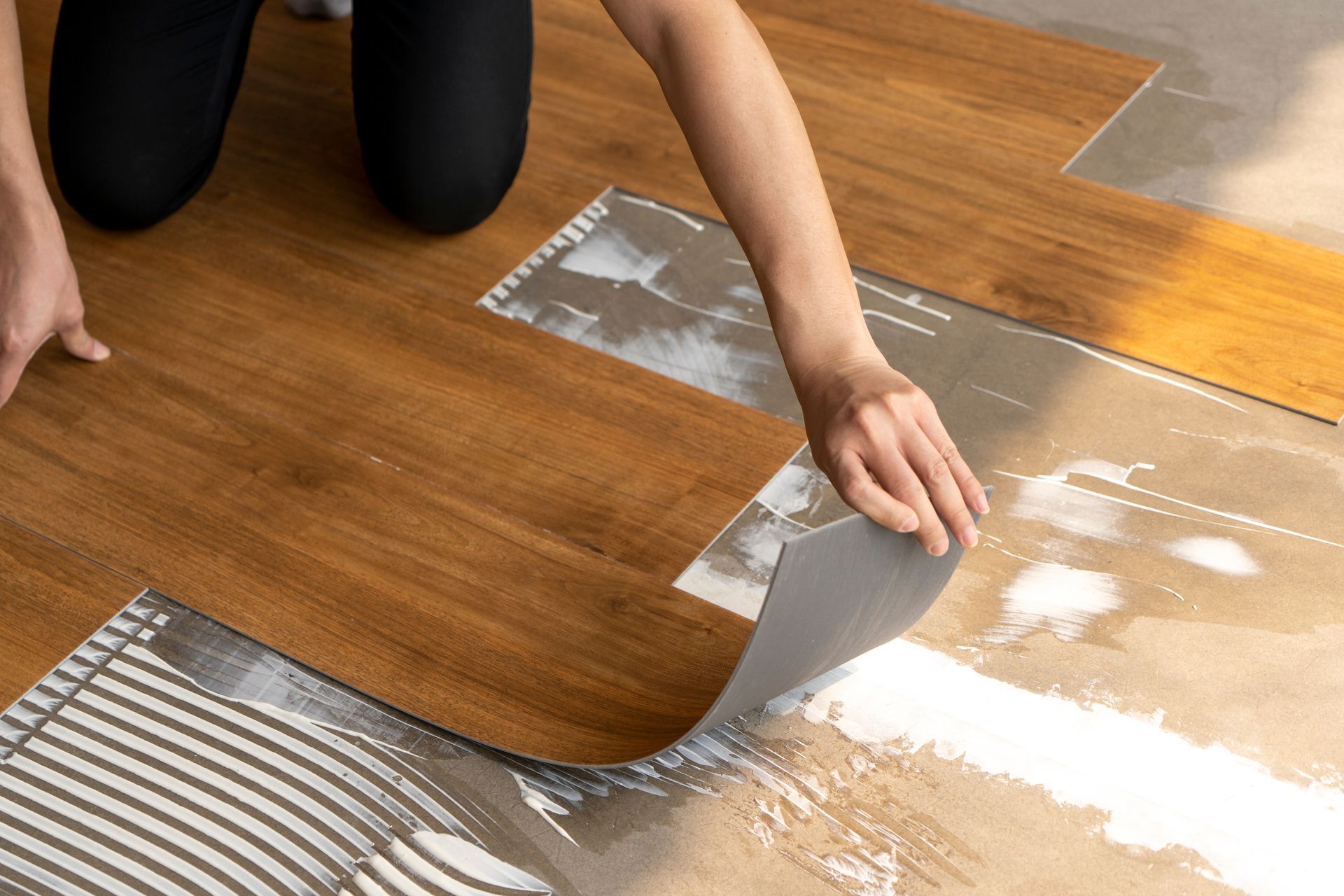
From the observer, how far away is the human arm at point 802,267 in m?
1.02

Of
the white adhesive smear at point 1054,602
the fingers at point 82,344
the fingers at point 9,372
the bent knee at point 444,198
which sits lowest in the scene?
the white adhesive smear at point 1054,602

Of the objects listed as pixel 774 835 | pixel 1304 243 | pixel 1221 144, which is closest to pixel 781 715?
pixel 774 835

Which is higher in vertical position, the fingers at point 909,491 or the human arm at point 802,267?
the human arm at point 802,267

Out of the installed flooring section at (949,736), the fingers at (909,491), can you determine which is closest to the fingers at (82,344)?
the installed flooring section at (949,736)

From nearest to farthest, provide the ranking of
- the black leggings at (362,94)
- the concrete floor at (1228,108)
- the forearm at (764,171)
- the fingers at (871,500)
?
the fingers at (871,500)
the forearm at (764,171)
the black leggings at (362,94)
the concrete floor at (1228,108)

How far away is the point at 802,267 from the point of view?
113cm

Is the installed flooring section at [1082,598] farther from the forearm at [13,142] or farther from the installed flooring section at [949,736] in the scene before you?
the forearm at [13,142]

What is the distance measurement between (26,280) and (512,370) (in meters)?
0.57

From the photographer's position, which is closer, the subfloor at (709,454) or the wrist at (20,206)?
the subfloor at (709,454)

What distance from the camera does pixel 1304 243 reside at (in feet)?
5.88

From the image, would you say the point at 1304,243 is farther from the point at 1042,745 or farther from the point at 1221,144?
the point at 1042,745

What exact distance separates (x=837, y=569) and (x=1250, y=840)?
472 millimetres

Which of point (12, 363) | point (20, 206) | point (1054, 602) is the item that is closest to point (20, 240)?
point (20, 206)

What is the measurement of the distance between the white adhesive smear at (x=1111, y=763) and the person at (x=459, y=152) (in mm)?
275
